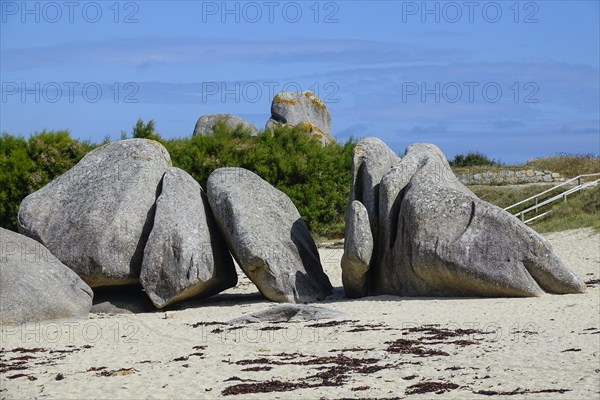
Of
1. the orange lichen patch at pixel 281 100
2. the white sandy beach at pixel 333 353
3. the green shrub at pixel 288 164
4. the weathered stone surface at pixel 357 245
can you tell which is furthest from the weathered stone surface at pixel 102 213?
the orange lichen patch at pixel 281 100

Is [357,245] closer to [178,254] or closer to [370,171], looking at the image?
[370,171]

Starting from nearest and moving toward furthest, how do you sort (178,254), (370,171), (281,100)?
(178,254) → (370,171) → (281,100)

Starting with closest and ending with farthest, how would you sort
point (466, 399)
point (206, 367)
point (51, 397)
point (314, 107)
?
point (466, 399), point (51, 397), point (206, 367), point (314, 107)

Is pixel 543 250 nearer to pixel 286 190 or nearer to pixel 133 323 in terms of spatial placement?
pixel 133 323

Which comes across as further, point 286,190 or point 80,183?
point 286,190

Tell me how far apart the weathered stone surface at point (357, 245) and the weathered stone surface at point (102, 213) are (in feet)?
15.3

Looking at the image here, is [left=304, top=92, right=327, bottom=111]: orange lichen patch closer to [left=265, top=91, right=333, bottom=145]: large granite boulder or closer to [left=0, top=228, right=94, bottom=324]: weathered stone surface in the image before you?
[left=265, top=91, right=333, bottom=145]: large granite boulder

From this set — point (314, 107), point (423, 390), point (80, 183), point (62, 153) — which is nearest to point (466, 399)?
point (423, 390)

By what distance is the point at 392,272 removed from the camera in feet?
78.2

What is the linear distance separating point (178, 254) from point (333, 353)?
7.03 m

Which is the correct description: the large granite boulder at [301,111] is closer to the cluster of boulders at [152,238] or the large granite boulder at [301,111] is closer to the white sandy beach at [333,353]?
the cluster of boulders at [152,238]

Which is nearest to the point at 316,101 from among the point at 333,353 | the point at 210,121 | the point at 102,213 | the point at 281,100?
the point at 281,100

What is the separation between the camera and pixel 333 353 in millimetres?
16922

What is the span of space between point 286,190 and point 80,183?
14.8 metres
